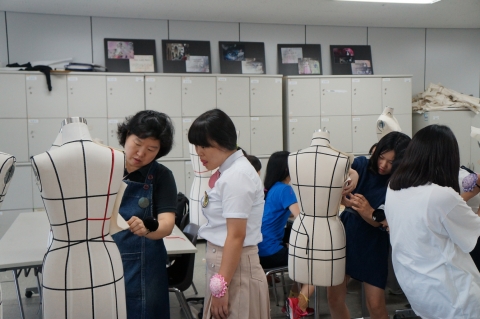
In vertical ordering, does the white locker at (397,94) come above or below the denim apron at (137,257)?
above

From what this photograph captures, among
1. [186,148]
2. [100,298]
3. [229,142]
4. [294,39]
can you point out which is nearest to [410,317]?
[229,142]

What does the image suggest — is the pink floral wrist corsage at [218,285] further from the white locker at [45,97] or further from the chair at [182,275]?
the white locker at [45,97]

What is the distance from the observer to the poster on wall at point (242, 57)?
662cm

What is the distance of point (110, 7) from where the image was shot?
18.5 feet

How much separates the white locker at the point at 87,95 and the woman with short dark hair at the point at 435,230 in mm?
4482

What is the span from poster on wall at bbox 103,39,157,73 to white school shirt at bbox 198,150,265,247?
4.64 m

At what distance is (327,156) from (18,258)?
183 centimetres

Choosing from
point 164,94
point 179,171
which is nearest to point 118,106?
point 164,94

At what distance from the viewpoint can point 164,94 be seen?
606cm

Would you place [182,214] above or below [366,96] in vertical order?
below

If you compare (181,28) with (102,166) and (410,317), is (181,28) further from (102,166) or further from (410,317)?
(102,166)

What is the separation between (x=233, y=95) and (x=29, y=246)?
378 centimetres

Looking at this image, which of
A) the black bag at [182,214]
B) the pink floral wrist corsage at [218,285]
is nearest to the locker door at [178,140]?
the black bag at [182,214]

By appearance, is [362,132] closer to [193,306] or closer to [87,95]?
[87,95]
